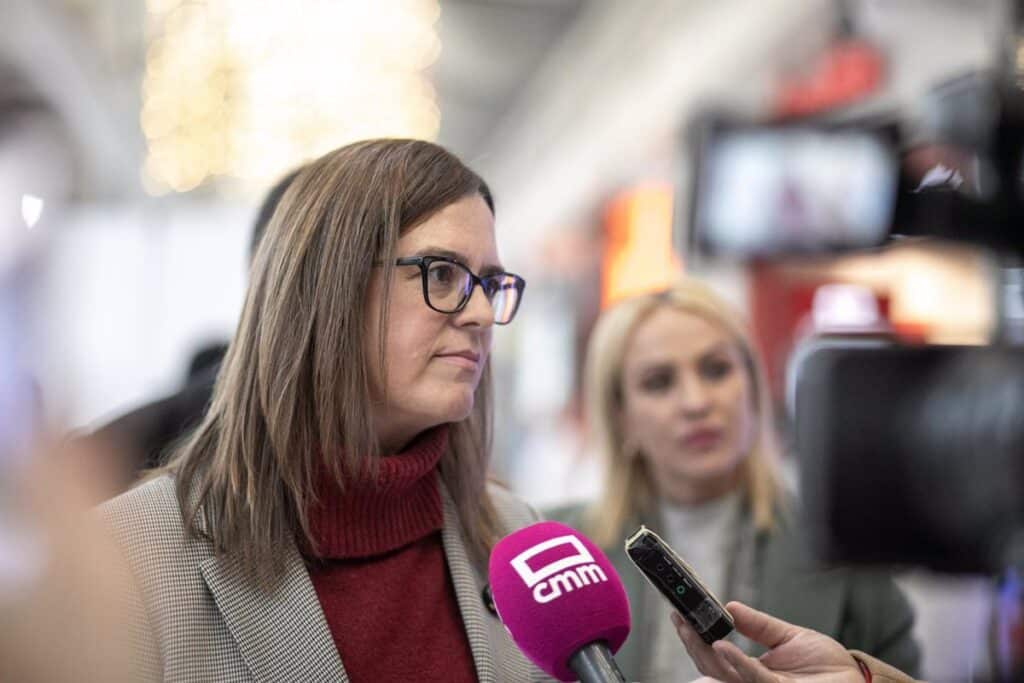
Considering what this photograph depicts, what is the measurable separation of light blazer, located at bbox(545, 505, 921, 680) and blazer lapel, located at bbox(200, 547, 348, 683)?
1.69 ft

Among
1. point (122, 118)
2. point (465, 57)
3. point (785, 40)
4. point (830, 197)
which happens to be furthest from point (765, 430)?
point (122, 118)

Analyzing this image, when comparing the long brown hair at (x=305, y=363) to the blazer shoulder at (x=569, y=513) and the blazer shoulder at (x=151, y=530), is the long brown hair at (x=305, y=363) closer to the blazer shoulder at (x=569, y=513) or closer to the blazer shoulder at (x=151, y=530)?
the blazer shoulder at (x=151, y=530)

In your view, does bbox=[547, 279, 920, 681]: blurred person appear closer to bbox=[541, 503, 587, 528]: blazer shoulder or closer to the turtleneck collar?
bbox=[541, 503, 587, 528]: blazer shoulder

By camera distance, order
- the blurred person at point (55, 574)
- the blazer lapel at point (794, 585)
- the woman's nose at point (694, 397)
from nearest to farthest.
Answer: the blurred person at point (55, 574), the blazer lapel at point (794, 585), the woman's nose at point (694, 397)

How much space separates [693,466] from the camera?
2.12 meters

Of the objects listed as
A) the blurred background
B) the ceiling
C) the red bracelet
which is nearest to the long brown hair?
the blurred background

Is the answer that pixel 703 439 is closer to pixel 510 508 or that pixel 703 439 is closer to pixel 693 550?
pixel 693 550

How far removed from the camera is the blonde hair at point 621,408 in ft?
7.11

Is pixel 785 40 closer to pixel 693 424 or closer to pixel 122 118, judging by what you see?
pixel 693 424

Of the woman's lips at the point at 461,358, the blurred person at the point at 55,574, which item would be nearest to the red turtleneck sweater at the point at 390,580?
the woman's lips at the point at 461,358

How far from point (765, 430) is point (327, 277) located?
124cm

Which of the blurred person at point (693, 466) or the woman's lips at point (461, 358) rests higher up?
the woman's lips at point (461, 358)

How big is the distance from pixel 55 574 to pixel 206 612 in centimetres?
49

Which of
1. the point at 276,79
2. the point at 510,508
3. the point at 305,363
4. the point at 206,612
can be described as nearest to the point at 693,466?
the point at 510,508
